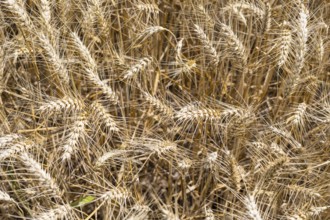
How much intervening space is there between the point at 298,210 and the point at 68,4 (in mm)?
1096

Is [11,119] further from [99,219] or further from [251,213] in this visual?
[251,213]

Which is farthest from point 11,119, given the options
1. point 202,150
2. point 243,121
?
point 243,121

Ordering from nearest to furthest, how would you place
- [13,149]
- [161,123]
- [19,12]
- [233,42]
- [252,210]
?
[252,210], [13,149], [19,12], [233,42], [161,123]

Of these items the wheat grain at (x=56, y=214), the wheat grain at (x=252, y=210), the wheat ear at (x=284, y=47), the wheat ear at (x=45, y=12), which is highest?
the wheat ear at (x=45, y=12)

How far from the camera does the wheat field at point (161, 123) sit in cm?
190

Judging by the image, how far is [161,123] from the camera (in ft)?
7.31

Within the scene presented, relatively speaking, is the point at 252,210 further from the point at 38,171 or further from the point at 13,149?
the point at 13,149

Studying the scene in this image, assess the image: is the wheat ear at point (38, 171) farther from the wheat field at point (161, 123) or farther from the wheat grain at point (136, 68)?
the wheat grain at point (136, 68)

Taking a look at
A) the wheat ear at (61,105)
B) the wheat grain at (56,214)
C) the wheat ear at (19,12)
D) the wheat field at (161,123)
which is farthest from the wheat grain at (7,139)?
the wheat ear at (19,12)

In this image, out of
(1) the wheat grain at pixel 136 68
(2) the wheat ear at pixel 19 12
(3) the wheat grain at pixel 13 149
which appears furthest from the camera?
(1) the wheat grain at pixel 136 68

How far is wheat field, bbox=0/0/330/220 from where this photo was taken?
1904 mm

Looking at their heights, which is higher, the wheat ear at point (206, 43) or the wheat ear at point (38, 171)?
the wheat ear at point (206, 43)

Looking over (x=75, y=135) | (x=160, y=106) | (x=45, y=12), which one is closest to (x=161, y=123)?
(x=160, y=106)

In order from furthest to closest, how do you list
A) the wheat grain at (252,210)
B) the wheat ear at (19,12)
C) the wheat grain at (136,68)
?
the wheat grain at (136,68) → the wheat ear at (19,12) → the wheat grain at (252,210)
